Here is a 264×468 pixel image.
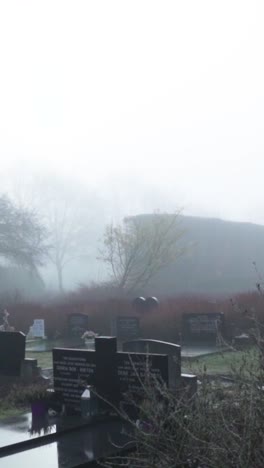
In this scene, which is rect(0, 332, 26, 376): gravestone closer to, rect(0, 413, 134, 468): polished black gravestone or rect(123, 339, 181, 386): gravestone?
rect(123, 339, 181, 386): gravestone

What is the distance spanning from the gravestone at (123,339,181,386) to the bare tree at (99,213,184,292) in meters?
21.0

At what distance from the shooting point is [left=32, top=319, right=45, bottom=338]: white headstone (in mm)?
20359

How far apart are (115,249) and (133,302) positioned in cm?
991

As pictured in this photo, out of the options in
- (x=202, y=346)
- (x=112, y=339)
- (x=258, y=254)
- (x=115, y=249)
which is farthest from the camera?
(x=258, y=254)

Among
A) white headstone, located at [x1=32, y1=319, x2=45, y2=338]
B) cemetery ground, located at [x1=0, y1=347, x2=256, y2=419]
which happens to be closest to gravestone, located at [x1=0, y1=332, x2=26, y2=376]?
cemetery ground, located at [x1=0, y1=347, x2=256, y2=419]

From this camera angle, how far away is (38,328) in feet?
67.2

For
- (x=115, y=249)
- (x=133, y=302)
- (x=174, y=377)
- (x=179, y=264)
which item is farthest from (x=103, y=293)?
(x=174, y=377)

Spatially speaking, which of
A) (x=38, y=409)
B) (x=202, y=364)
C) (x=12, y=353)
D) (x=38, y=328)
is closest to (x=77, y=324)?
(x=38, y=328)

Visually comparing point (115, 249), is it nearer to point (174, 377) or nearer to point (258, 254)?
point (258, 254)

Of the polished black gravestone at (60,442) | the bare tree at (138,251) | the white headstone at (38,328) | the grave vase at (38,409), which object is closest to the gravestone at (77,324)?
the white headstone at (38,328)

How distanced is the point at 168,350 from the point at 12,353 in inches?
138

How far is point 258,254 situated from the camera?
167 ft

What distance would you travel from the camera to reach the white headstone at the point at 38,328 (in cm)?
2036

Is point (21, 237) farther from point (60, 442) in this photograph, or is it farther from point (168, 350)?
point (60, 442)
